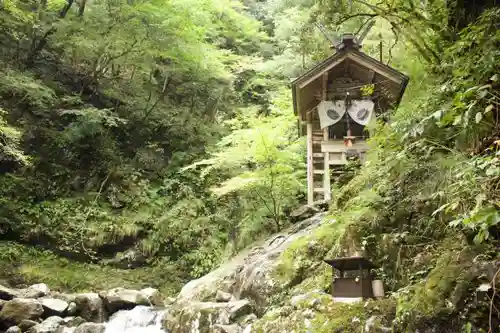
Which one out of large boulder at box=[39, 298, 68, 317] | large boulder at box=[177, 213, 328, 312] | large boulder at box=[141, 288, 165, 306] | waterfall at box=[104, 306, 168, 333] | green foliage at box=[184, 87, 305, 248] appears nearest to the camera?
large boulder at box=[177, 213, 328, 312]

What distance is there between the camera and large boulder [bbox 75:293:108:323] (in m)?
10.4

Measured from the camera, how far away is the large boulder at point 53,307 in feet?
32.6

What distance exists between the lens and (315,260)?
6930mm

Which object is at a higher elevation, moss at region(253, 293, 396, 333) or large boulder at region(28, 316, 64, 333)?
moss at region(253, 293, 396, 333)

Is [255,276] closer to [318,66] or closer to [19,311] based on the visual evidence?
[19,311]

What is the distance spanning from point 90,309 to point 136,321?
1.37 metres

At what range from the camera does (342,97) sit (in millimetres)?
11406

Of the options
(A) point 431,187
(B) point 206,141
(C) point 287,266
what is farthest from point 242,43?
(A) point 431,187

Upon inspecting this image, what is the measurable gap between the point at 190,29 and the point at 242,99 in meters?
7.40

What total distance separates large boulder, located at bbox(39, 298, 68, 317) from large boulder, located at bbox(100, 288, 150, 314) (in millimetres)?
1069

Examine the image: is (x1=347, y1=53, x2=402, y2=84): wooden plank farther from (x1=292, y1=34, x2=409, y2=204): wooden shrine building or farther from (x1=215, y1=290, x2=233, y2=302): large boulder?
(x1=215, y1=290, x2=233, y2=302): large boulder

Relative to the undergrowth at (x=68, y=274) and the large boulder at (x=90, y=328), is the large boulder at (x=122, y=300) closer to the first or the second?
the large boulder at (x=90, y=328)

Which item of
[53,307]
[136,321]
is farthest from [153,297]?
[53,307]

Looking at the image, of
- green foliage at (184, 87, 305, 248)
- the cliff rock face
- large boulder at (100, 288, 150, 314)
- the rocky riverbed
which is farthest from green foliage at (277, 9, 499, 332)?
large boulder at (100, 288, 150, 314)
